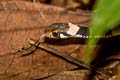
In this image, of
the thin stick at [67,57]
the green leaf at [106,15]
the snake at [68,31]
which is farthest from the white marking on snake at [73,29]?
the green leaf at [106,15]

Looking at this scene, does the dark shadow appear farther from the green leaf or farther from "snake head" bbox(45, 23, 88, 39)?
the green leaf

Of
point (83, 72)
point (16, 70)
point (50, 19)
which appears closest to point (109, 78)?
point (83, 72)

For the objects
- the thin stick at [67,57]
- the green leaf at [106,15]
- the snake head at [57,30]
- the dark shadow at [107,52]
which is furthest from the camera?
the snake head at [57,30]

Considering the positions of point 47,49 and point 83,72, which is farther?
point 47,49

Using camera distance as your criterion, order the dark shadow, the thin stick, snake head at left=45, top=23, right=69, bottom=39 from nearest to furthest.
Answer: the thin stick → the dark shadow → snake head at left=45, top=23, right=69, bottom=39

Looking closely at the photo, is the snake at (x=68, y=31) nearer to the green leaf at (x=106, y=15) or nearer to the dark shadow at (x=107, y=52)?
the dark shadow at (x=107, y=52)

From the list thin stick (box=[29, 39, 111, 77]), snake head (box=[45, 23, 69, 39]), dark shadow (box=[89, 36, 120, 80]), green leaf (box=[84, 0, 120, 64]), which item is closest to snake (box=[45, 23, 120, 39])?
snake head (box=[45, 23, 69, 39])

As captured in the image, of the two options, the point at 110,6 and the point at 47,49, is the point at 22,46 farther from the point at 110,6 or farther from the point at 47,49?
the point at 110,6

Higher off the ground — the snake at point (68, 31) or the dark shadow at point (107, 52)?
the snake at point (68, 31)
